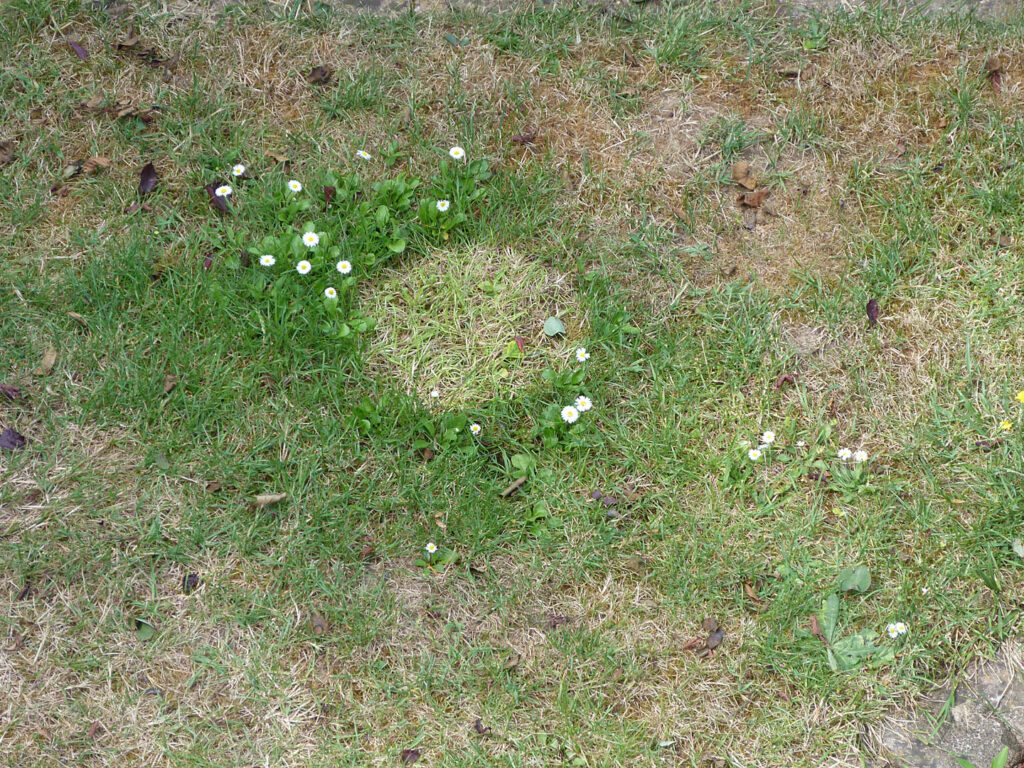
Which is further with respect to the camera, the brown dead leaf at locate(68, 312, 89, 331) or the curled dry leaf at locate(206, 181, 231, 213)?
the curled dry leaf at locate(206, 181, 231, 213)

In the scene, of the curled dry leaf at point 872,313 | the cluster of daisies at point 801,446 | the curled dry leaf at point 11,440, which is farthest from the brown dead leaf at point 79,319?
the curled dry leaf at point 872,313

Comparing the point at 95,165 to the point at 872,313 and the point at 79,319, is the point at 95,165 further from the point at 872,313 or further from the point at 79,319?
the point at 872,313

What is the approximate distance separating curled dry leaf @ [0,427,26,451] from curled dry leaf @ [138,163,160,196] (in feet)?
3.55

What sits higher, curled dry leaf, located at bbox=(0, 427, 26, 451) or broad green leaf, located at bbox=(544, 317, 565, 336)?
broad green leaf, located at bbox=(544, 317, 565, 336)

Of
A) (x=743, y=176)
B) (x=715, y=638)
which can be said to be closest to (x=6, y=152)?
(x=743, y=176)

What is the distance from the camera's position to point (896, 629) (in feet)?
9.22

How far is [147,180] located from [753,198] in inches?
96.7

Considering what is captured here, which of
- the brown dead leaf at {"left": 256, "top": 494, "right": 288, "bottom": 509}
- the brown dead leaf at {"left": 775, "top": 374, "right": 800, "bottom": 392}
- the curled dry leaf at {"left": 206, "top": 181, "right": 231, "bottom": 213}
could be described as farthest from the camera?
the curled dry leaf at {"left": 206, "top": 181, "right": 231, "bottom": 213}

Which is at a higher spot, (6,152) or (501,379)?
(6,152)

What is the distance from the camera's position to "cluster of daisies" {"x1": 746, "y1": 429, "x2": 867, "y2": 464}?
122 inches

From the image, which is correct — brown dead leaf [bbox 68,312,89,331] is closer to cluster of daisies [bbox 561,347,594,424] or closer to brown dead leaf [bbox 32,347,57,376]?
brown dead leaf [bbox 32,347,57,376]

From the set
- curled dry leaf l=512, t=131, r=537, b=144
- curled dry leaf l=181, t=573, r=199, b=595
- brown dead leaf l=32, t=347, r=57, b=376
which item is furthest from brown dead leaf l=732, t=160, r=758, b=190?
brown dead leaf l=32, t=347, r=57, b=376

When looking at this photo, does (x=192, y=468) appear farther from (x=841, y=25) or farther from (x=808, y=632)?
(x=841, y=25)

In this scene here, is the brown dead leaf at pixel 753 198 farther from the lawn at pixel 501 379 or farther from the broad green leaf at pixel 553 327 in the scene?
the broad green leaf at pixel 553 327
